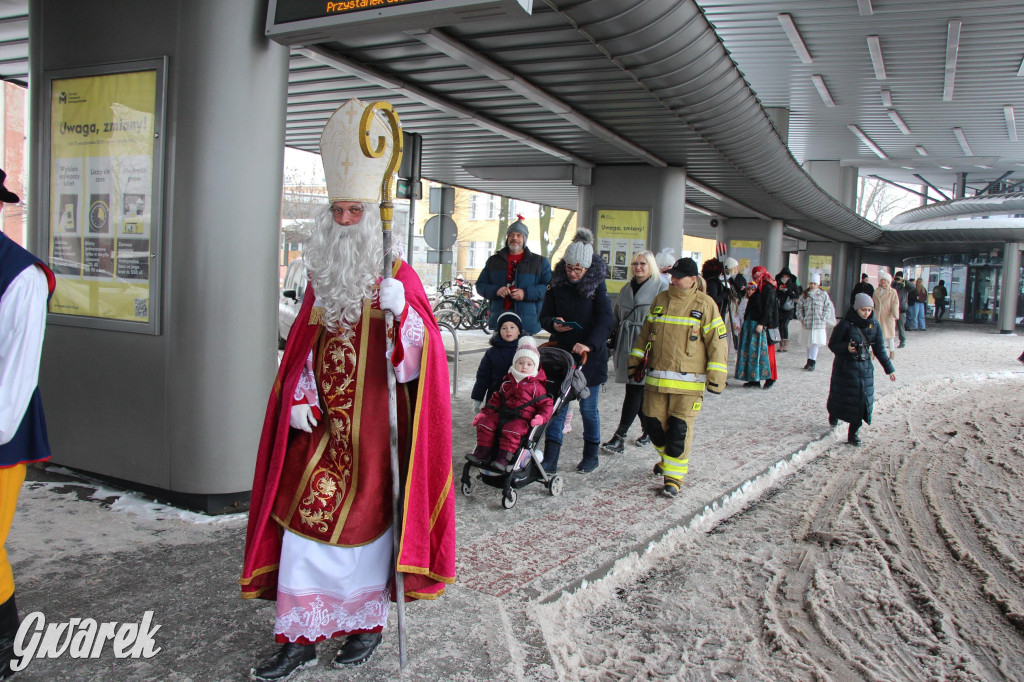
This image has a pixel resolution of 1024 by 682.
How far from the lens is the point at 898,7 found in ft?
35.3

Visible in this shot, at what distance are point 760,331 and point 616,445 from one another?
16.3ft

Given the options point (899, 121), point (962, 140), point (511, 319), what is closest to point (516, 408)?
point (511, 319)

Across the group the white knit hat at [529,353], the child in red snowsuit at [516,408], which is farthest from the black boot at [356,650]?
the white knit hat at [529,353]

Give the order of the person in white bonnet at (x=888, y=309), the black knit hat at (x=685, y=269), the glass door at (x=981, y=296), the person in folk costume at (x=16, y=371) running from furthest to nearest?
the glass door at (x=981, y=296) < the person in white bonnet at (x=888, y=309) < the black knit hat at (x=685, y=269) < the person in folk costume at (x=16, y=371)

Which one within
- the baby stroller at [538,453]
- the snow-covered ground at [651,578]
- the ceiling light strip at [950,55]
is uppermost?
the ceiling light strip at [950,55]

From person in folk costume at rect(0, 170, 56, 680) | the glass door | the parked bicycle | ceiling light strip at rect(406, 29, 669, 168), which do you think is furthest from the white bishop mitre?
the glass door

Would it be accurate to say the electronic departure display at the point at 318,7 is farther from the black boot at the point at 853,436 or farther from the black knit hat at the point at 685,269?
the black boot at the point at 853,436

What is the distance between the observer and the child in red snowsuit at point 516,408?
510cm

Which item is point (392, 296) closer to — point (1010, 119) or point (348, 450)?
point (348, 450)

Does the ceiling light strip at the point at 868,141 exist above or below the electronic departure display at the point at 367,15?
above

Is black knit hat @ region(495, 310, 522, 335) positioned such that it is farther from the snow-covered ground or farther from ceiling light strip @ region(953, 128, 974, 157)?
ceiling light strip @ region(953, 128, 974, 157)

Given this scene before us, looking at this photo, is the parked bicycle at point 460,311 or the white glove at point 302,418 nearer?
the white glove at point 302,418

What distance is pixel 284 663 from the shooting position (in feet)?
9.19

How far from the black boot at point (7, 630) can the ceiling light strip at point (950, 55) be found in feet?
42.5
